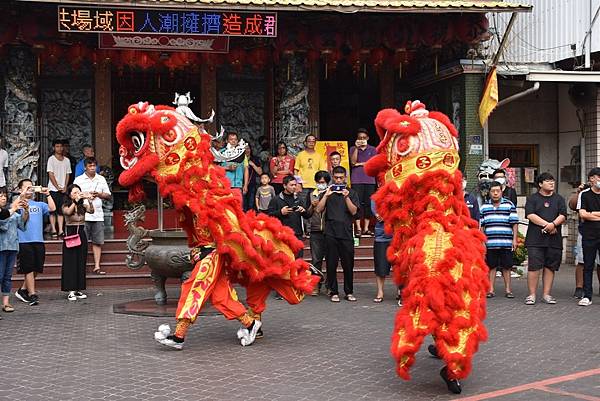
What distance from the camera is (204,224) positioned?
7.84m

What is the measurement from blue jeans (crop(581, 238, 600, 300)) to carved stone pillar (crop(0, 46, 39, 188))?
8.89m

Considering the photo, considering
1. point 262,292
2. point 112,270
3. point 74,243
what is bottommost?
point 112,270

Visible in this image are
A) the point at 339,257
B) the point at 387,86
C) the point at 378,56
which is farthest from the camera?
the point at 387,86

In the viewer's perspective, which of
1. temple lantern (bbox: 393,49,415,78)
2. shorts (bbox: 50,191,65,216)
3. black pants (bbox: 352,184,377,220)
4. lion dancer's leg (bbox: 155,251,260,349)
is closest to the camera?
lion dancer's leg (bbox: 155,251,260,349)

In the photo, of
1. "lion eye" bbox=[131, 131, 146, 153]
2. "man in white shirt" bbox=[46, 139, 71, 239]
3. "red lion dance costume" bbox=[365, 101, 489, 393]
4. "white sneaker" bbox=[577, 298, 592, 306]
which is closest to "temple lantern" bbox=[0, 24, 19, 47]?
"man in white shirt" bbox=[46, 139, 71, 239]

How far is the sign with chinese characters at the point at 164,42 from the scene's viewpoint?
13.3 metres

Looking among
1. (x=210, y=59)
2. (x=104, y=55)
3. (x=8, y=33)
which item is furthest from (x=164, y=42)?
(x=8, y=33)

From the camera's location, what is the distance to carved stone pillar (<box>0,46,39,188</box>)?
45.9 ft

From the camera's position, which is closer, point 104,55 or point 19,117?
point 19,117

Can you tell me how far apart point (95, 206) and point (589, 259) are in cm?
682

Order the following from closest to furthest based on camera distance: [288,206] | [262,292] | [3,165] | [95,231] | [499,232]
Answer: [262,292], [499,232], [288,206], [95,231], [3,165]

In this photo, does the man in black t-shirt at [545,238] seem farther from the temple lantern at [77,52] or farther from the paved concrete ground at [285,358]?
the temple lantern at [77,52]

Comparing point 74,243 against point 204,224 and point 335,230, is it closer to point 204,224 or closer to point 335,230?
point 335,230

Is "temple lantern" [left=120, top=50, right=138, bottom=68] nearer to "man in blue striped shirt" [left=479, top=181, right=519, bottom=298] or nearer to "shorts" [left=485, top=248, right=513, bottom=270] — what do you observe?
"man in blue striped shirt" [left=479, top=181, right=519, bottom=298]
